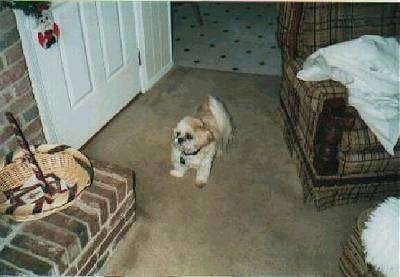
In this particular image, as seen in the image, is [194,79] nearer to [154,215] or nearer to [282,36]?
[282,36]

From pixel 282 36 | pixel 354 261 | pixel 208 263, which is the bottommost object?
pixel 208 263

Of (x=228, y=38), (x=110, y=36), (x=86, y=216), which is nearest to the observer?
(x=86, y=216)

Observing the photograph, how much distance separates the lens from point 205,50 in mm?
4316

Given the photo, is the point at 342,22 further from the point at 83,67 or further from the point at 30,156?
the point at 30,156

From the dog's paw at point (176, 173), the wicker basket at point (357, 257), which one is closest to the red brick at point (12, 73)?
the dog's paw at point (176, 173)

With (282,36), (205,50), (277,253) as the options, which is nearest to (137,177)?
(277,253)

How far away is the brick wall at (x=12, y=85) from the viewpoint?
6.71 ft

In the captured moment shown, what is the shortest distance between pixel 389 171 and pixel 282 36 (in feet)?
3.44

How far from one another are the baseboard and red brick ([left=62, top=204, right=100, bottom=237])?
5.75ft

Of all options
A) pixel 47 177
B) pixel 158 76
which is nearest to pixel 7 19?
pixel 47 177

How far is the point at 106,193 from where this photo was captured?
208 cm

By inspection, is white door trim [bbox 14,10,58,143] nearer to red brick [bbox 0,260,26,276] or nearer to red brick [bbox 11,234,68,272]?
red brick [bbox 11,234,68,272]

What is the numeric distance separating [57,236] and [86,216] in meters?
0.16

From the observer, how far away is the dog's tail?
2.73m
